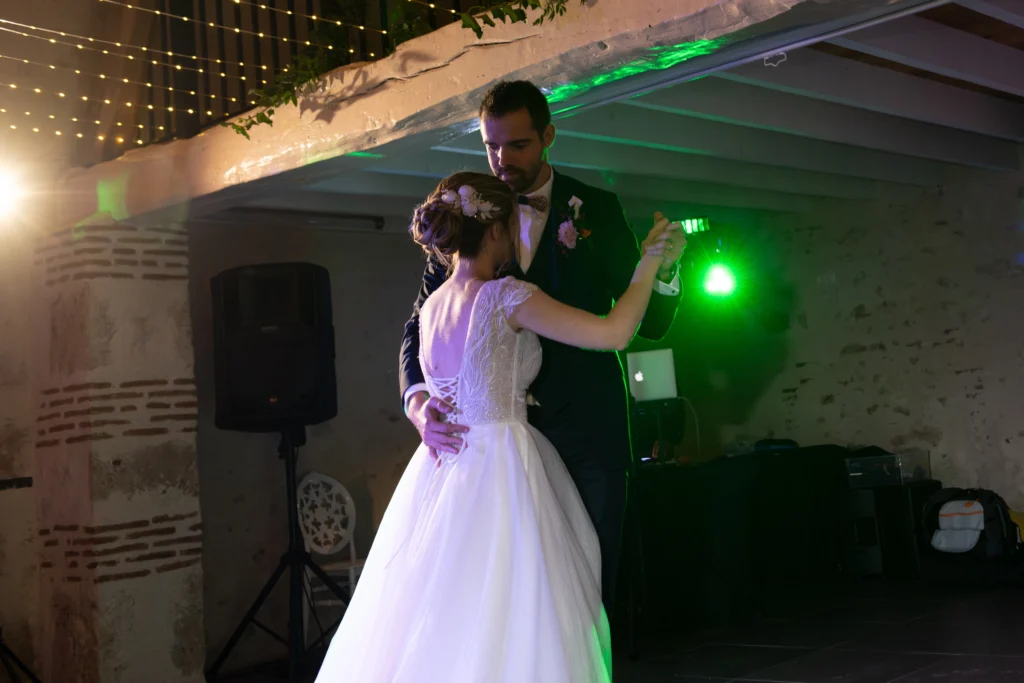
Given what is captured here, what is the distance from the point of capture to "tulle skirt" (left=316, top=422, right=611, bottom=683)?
207 centimetres

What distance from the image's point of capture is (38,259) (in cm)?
548

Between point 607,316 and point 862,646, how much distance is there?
11.1 ft

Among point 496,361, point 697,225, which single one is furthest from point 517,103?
point 697,225

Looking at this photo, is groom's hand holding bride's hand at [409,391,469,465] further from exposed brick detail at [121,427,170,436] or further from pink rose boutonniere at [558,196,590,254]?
exposed brick detail at [121,427,170,436]

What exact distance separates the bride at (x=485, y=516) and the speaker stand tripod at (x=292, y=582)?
3427 millimetres

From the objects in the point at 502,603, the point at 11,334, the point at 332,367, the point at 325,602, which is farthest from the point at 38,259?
the point at 502,603

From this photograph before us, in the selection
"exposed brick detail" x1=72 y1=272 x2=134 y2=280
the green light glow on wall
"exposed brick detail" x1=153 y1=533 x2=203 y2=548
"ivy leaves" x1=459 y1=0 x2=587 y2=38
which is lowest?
"exposed brick detail" x1=153 y1=533 x2=203 y2=548

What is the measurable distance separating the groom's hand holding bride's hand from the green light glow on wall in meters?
1.40

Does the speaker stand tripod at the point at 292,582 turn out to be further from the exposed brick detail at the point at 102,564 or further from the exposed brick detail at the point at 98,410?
the exposed brick detail at the point at 98,410

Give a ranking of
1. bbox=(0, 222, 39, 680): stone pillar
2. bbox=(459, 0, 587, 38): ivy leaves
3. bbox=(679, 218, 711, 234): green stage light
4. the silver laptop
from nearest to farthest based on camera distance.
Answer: bbox=(459, 0, 587, 38): ivy leaves
bbox=(0, 222, 39, 680): stone pillar
the silver laptop
bbox=(679, 218, 711, 234): green stage light

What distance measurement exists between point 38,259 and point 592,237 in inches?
158

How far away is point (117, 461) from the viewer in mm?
5145

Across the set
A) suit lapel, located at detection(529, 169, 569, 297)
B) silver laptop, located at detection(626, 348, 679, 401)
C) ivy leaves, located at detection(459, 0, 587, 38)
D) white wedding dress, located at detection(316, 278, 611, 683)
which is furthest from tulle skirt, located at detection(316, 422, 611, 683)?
silver laptop, located at detection(626, 348, 679, 401)

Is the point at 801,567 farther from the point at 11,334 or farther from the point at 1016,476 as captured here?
the point at 11,334
